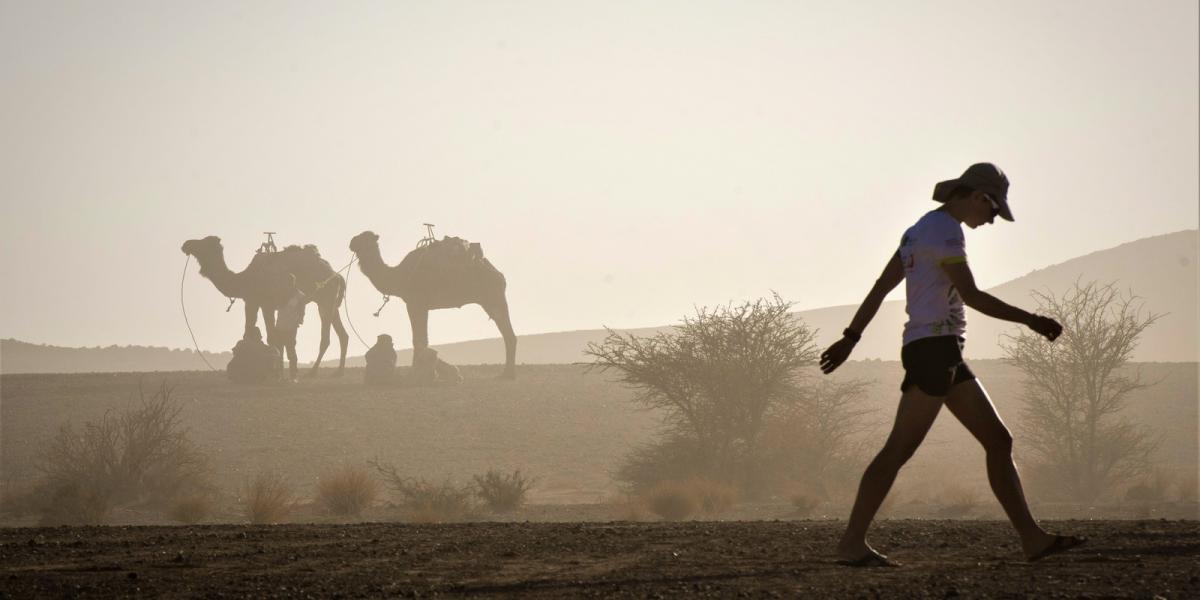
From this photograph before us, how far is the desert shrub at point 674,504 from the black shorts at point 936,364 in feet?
50.6

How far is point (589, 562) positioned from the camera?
8.69 meters

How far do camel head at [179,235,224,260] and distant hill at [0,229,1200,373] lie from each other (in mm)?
91495

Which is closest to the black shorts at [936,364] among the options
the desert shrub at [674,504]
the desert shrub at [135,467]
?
the desert shrub at [674,504]

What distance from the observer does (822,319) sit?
187250 millimetres

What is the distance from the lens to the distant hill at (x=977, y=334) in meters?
144

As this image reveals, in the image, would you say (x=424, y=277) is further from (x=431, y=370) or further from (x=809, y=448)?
(x=809, y=448)

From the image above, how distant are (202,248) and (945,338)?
139 feet

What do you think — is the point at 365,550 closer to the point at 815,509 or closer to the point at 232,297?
the point at 815,509

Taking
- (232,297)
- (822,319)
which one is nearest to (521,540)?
(232,297)

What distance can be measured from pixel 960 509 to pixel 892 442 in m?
18.7

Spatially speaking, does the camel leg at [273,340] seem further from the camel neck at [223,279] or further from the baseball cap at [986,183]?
the baseball cap at [986,183]

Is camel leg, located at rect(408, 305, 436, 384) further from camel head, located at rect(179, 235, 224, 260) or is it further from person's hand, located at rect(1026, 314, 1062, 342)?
person's hand, located at rect(1026, 314, 1062, 342)

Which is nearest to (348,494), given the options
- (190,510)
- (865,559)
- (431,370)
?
(190,510)

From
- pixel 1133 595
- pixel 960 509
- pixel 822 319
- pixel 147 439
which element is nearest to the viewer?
pixel 1133 595
